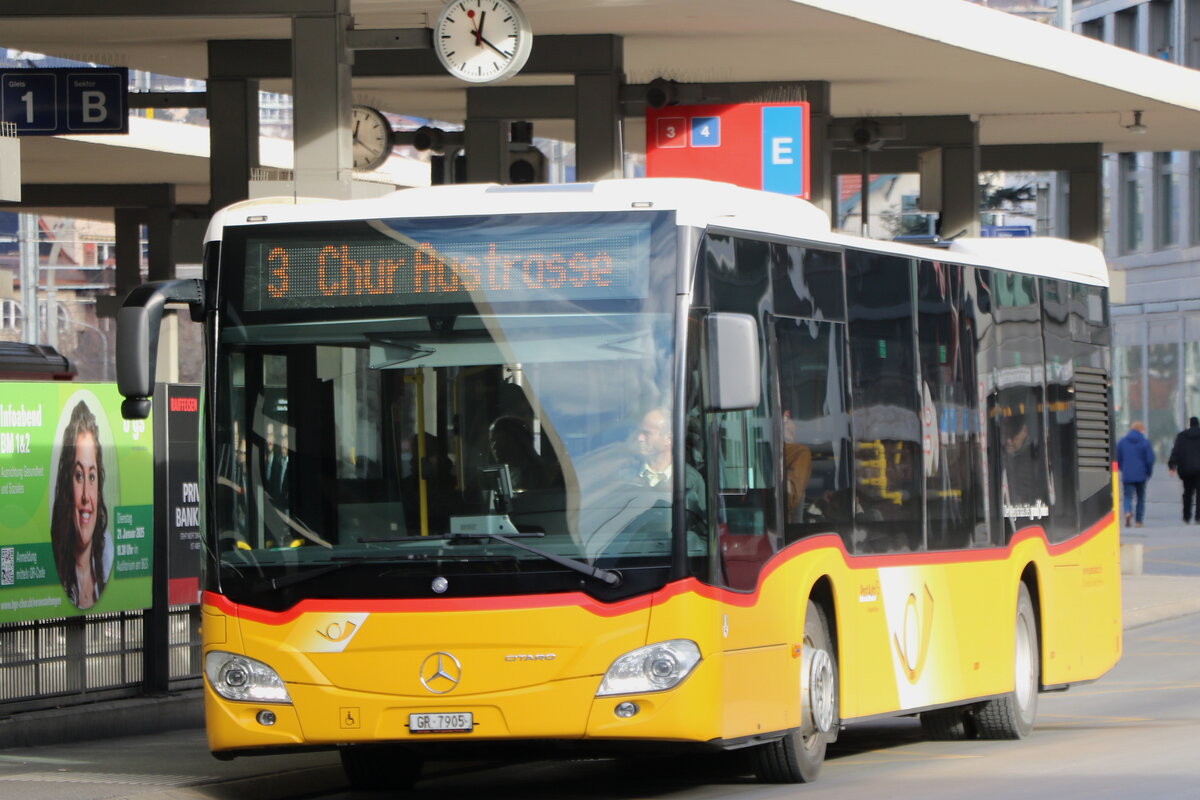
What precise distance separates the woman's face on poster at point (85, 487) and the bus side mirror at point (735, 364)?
5.99 m

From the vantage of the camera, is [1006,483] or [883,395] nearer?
[883,395]

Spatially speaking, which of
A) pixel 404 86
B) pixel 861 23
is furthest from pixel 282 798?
pixel 404 86

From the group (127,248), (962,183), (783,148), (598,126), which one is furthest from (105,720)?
(127,248)

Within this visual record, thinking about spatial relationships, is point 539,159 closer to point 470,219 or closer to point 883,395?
point 883,395

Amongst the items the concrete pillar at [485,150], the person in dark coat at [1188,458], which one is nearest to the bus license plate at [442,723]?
the concrete pillar at [485,150]

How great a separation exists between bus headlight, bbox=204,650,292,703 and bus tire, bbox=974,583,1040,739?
5369mm

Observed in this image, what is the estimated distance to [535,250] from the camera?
982cm

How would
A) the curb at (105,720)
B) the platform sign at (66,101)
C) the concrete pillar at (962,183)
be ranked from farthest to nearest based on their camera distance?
the concrete pillar at (962,183)
the platform sign at (66,101)
the curb at (105,720)

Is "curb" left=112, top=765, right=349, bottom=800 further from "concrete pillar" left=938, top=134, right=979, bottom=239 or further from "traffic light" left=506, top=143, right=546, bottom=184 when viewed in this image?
"concrete pillar" left=938, top=134, right=979, bottom=239

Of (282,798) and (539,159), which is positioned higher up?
(539,159)

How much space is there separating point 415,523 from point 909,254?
3942 millimetres

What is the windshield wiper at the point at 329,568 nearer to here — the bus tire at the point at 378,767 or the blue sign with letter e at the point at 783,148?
the bus tire at the point at 378,767

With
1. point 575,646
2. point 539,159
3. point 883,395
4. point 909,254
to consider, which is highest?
point 539,159

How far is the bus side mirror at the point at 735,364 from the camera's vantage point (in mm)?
9523
